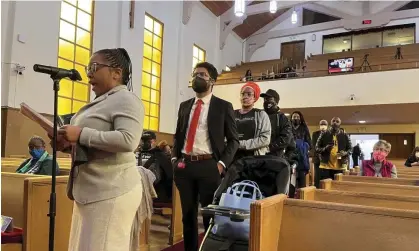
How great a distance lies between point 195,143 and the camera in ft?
7.20

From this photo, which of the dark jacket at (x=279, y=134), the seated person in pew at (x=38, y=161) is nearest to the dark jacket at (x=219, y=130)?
the dark jacket at (x=279, y=134)

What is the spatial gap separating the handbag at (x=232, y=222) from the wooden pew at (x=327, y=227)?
0.36m

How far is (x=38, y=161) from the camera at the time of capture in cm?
300

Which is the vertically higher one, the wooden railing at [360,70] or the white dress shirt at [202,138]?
the wooden railing at [360,70]

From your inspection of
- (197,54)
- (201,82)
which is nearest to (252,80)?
(197,54)

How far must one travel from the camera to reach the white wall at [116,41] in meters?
6.75

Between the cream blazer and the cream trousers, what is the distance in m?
0.03

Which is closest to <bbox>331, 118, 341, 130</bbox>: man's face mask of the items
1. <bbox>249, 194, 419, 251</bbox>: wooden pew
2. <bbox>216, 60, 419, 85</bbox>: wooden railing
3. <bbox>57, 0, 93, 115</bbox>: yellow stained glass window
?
<bbox>249, 194, 419, 251</bbox>: wooden pew

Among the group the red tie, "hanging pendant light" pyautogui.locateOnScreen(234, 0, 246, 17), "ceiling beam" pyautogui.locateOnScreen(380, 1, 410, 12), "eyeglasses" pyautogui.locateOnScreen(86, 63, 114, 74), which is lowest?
the red tie

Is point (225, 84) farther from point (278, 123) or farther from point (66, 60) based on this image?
point (278, 123)

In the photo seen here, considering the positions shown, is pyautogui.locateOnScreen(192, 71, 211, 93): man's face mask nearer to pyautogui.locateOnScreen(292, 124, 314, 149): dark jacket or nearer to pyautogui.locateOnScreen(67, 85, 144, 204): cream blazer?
pyautogui.locateOnScreen(67, 85, 144, 204): cream blazer

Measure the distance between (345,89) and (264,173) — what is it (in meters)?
8.56

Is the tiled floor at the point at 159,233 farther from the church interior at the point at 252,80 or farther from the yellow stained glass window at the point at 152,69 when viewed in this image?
the yellow stained glass window at the point at 152,69

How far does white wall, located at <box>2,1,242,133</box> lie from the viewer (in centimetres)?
675
